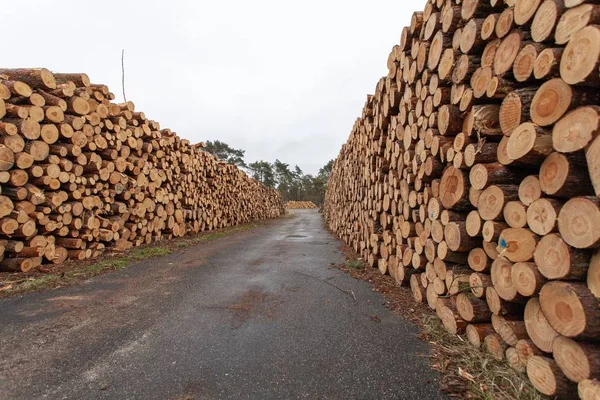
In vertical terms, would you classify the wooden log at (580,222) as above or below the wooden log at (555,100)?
below

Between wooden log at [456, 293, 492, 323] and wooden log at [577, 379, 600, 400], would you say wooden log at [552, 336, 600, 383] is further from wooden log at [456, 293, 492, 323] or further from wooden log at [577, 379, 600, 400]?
wooden log at [456, 293, 492, 323]

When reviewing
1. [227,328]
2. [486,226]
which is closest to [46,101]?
[227,328]

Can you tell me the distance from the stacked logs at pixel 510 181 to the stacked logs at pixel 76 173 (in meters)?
5.77

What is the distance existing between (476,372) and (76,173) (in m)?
6.73

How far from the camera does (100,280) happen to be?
4.48 metres

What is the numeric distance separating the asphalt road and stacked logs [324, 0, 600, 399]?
695 mm

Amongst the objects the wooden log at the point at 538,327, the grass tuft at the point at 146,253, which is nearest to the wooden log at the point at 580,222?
the wooden log at the point at 538,327

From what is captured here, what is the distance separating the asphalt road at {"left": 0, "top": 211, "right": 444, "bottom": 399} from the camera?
6.77ft

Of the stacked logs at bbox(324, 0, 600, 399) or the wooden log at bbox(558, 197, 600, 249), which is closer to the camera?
the wooden log at bbox(558, 197, 600, 249)

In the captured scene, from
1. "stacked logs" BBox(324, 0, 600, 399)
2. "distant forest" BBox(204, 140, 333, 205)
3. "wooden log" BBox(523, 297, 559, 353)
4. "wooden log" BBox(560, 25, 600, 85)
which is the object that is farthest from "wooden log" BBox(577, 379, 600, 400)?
"distant forest" BBox(204, 140, 333, 205)

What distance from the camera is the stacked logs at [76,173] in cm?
478

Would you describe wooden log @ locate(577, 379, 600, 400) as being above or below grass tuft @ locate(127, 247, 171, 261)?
above

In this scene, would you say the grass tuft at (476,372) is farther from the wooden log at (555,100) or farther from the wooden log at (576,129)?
the wooden log at (555,100)

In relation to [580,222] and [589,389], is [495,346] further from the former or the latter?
[580,222]
